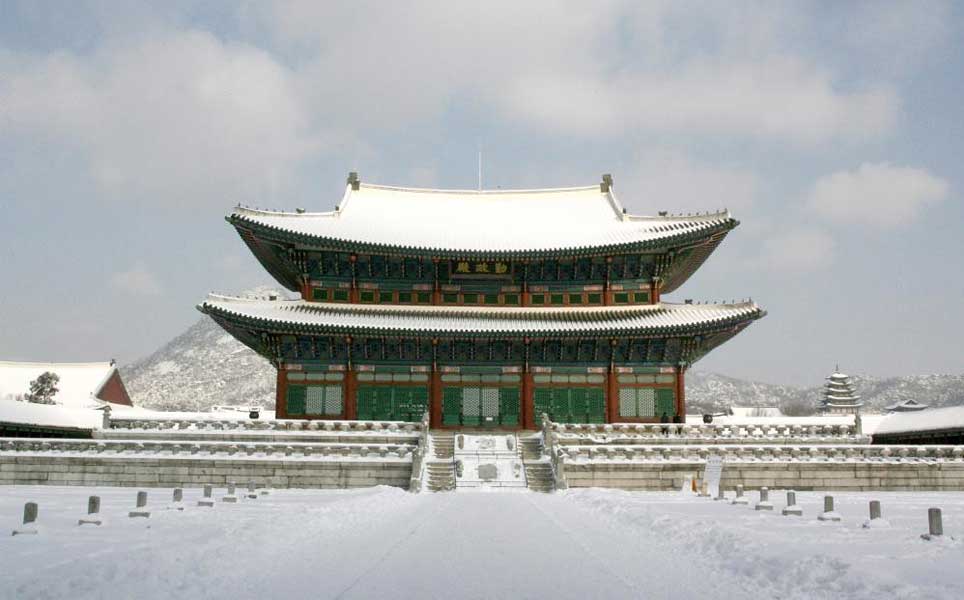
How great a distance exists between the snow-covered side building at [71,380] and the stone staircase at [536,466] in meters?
52.3

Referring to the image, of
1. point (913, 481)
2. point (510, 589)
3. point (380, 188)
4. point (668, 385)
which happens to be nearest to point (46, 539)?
point (510, 589)

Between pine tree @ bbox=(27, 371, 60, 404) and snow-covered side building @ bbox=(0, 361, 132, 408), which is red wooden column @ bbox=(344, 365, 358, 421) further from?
pine tree @ bbox=(27, 371, 60, 404)

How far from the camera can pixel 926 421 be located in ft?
147

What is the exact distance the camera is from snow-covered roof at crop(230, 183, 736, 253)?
4200 centimetres

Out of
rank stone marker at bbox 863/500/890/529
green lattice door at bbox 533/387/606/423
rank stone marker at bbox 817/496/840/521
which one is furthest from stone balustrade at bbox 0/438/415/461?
rank stone marker at bbox 863/500/890/529

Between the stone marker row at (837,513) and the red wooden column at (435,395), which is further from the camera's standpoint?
the red wooden column at (435,395)

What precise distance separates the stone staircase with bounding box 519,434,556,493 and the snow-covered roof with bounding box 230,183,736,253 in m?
12.2

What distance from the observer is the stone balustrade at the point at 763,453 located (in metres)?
28.9

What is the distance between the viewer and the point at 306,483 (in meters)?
27.9

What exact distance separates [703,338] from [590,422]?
744 centimetres

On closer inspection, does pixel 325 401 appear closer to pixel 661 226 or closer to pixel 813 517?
pixel 661 226

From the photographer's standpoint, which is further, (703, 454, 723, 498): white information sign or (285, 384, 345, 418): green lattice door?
(285, 384, 345, 418): green lattice door

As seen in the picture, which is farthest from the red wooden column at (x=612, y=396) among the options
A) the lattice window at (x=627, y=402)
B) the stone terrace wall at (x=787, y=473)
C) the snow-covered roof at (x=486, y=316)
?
the stone terrace wall at (x=787, y=473)

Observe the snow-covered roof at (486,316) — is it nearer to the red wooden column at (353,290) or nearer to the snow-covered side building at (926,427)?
the red wooden column at (353,290)
